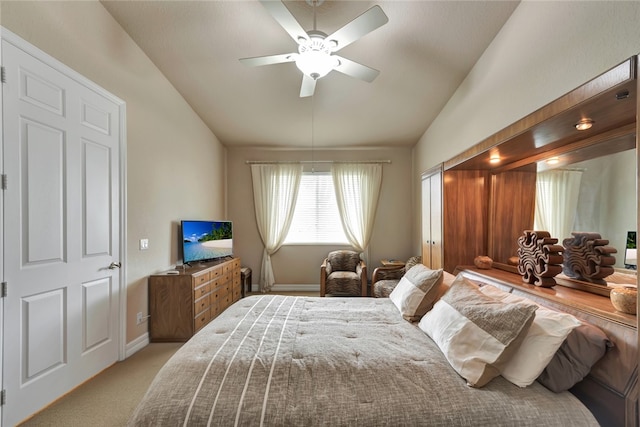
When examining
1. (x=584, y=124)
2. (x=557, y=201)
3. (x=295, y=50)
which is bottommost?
(x=557, y=201)

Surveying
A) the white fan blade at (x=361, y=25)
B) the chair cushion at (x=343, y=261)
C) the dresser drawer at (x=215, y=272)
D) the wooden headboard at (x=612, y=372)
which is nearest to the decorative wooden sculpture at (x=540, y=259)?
the wooden headboard at (x=612, y=372)

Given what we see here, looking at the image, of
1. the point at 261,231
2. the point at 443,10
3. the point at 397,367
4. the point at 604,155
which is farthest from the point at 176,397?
the point at 261,231

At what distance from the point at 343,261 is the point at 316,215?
104 cm

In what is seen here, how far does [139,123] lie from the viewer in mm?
2807

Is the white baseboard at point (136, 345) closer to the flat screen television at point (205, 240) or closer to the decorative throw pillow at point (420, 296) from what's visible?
the flat screen television at point (205, 240)

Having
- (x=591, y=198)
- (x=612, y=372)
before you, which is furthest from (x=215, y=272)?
(x=591, y=198)

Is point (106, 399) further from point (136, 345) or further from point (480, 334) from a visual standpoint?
point (480, 334)

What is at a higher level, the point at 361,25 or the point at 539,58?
the point at 361,25

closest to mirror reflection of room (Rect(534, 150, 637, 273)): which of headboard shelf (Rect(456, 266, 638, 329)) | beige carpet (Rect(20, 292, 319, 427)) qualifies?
headboard shelf (Rect(456, 266, 638, 329))

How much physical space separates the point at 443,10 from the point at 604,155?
1512 millimetres

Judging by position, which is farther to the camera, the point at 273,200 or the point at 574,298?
the point at 273,200

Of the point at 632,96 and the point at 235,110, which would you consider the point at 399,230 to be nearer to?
the point at 235,110

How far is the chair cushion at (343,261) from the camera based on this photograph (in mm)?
4793

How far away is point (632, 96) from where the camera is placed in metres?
1.26
